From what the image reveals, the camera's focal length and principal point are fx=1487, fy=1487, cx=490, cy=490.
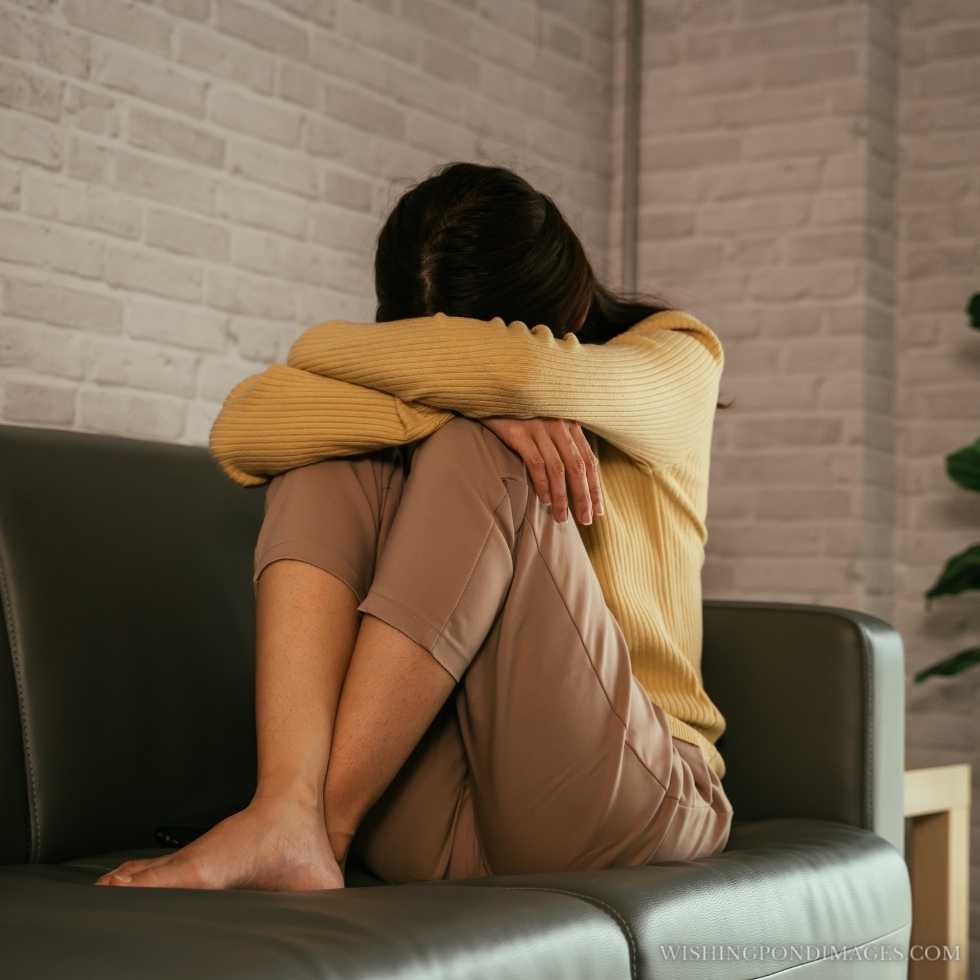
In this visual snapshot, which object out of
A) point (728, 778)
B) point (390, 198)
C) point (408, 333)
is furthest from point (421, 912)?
point (390, 198)

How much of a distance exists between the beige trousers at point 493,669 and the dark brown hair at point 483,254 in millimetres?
244

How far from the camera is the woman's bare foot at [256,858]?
3.86 ft

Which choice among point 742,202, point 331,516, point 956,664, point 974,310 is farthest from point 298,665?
point 742,202

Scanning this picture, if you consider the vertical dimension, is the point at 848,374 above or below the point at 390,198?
below

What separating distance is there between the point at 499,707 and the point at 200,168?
135 centimetres

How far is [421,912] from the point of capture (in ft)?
3.37

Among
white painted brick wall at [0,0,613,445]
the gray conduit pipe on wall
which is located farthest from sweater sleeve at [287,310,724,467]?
the gray conduit pipe on wall

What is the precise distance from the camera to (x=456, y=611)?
1277 mm

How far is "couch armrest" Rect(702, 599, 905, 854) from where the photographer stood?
1.75 m

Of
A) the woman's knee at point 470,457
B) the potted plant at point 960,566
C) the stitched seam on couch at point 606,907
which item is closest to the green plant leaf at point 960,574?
the potted plant at point 960,566

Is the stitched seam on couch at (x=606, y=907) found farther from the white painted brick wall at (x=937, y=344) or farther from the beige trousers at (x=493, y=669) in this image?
the white painted brick wall at (x=937, y=344)

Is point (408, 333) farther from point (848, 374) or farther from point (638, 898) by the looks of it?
point (848, 374)

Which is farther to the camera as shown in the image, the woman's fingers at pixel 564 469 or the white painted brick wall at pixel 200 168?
the white painted brick wall at pixel 200 168

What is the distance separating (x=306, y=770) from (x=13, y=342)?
104 cm
